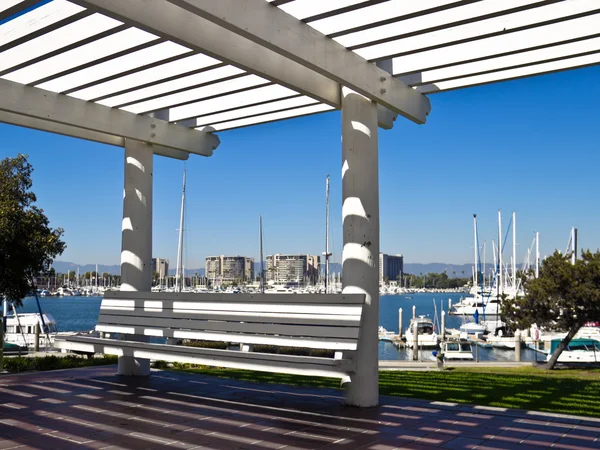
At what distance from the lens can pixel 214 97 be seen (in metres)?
7.89

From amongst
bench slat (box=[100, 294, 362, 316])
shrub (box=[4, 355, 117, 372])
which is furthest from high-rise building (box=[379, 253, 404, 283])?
bench slat (box=[100, 294, 362, 316])

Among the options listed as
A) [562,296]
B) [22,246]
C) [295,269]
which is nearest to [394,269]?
[295,269]

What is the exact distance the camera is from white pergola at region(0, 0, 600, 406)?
5316 mm

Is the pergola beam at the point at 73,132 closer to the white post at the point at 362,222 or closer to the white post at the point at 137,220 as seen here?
the white post at the point at 137,220

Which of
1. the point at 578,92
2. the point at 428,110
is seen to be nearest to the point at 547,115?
the point at 578,92

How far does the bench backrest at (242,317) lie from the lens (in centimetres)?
625

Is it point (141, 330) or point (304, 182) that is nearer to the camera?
point (141, 330)

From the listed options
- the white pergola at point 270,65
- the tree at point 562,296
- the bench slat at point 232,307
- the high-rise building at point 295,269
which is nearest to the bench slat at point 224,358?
the bench slat at point 232,307

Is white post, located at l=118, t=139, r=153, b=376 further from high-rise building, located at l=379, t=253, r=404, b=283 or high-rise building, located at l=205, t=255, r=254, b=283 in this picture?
high-rise building, located at l=379, t=253, r=404, b=283

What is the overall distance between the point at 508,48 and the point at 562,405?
3.79 meters

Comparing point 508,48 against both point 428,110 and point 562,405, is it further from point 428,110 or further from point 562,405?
point 562,405

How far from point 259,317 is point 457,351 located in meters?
27.1

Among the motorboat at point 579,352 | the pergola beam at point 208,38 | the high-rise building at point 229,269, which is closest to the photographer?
the pergola beam at point 208,38

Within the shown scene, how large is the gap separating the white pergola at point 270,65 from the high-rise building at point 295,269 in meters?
76.6
